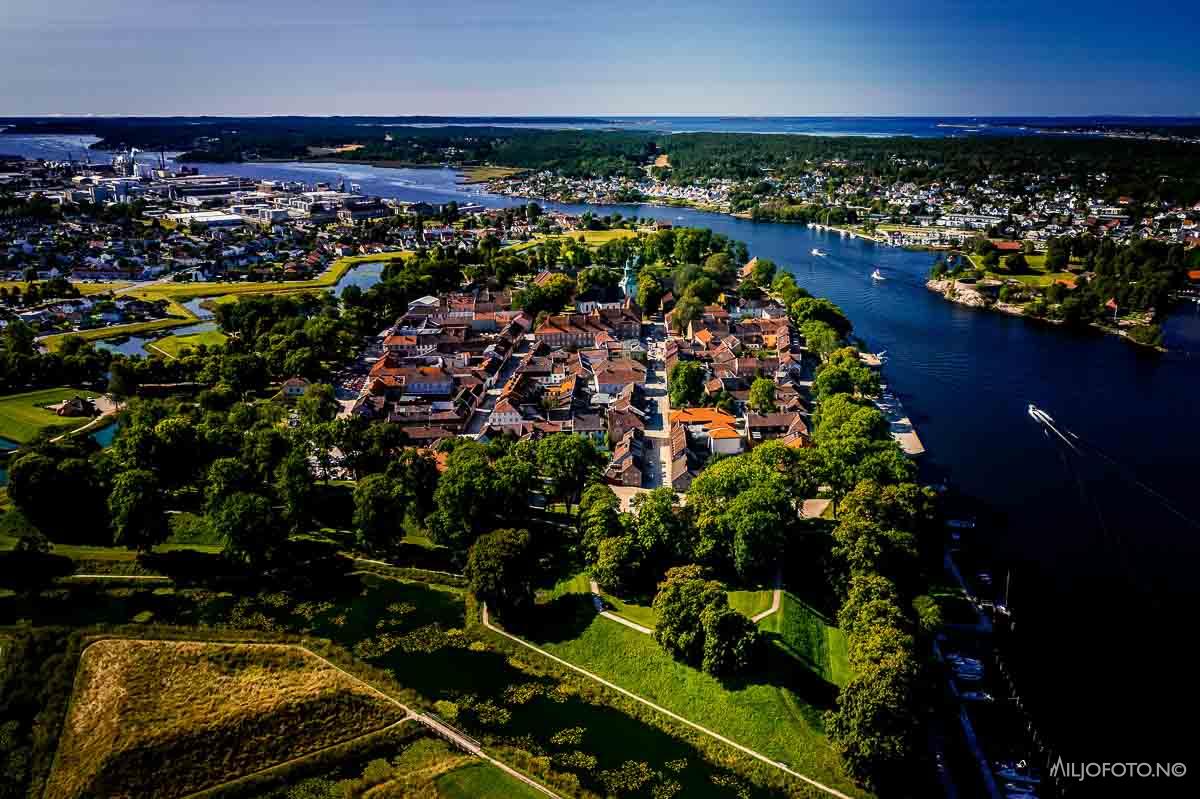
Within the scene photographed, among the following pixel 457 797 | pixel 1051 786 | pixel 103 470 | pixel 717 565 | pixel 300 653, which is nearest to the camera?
pixel 457 797

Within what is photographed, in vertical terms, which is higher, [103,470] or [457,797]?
[103,470]

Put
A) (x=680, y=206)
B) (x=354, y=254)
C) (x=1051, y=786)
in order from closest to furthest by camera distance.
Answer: (x=1051, y=786), (x=354, y=254), (x=680, y=206)

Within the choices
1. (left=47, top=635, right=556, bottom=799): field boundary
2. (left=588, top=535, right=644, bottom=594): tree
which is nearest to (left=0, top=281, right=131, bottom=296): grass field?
(left=47, top=635, right=556, bottom=799): field boundary

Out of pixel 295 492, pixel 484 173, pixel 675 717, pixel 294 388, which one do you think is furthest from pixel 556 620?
pixel 484 173

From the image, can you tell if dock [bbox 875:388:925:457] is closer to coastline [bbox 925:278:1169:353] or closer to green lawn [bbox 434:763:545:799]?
green lawn [bbox 434:763:545:799]

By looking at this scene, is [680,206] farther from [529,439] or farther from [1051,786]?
[1051,786]

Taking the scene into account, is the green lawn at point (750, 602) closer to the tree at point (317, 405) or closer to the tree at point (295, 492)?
the tree at point (295, 492)

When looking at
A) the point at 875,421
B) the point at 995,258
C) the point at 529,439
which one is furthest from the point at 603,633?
the point at 995,258
